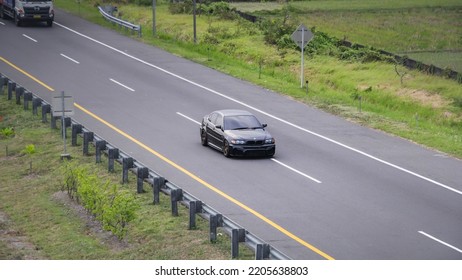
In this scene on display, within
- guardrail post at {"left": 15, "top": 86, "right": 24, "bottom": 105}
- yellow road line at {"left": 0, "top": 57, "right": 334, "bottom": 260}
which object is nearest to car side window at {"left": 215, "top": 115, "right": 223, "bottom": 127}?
yellow road line at {"left": 0, "top": 57, "right": 334, "bottom": 260}

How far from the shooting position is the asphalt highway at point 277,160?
2533 cm

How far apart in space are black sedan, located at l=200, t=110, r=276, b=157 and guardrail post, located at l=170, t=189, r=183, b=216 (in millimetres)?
6653

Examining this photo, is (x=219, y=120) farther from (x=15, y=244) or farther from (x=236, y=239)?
(x=236, y=239)

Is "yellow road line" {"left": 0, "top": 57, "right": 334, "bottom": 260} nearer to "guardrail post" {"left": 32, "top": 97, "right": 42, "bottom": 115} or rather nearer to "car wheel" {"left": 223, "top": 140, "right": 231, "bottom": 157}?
"guardrail post" {"left": 32, "top": 97, "right": 42, "bottom": 115}

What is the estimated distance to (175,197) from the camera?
87.8ft

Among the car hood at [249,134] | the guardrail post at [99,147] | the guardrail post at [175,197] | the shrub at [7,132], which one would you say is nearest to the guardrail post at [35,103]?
the shrub at [7,132]

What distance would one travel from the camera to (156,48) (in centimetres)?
5691

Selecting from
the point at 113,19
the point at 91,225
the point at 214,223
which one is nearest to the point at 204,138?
the point at 91,225

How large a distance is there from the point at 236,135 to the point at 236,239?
10655 millimetres

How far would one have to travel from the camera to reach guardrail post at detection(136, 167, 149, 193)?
29219 mm

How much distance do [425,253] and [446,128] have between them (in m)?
18.4

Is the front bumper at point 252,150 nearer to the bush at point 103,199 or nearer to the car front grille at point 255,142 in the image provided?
the car front grille at point 255,142

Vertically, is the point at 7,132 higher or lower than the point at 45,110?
lower

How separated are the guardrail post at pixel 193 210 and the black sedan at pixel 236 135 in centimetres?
774
